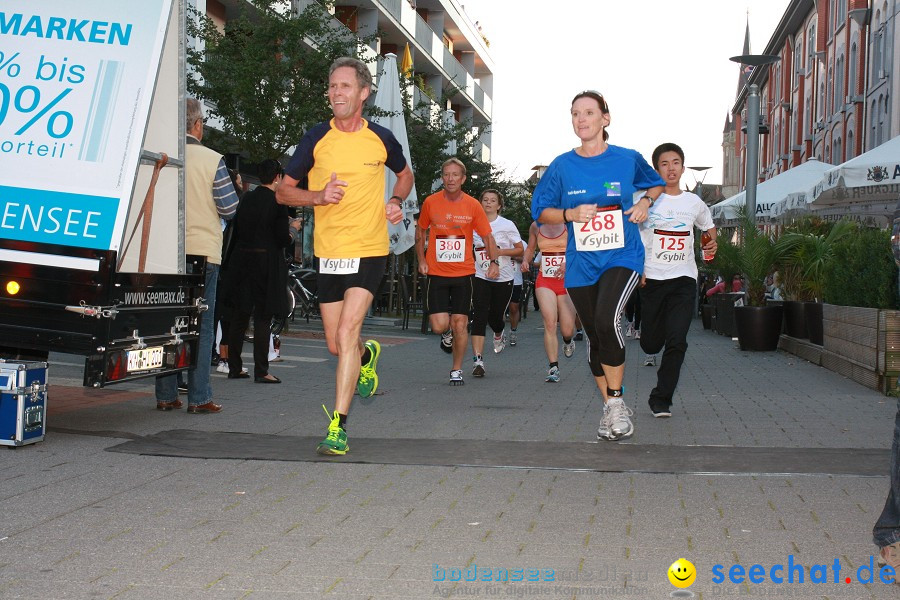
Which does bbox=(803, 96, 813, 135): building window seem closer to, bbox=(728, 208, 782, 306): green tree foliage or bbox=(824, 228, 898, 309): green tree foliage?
bbox=(728, 208, 782, 306): green tree foliage

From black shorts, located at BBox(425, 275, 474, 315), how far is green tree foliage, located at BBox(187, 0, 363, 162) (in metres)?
9.04

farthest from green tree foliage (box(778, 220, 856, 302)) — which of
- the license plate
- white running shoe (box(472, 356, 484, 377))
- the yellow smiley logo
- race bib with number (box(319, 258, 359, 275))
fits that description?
the yellow smiley logo

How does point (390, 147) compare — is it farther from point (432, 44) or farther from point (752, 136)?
point (432, 44)

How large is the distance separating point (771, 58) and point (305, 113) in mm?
9514

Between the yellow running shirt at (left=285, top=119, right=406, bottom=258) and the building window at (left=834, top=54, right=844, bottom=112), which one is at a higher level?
the building window at (left=834, top=54, right=844, bottom=112)

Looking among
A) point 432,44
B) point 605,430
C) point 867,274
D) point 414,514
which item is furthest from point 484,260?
point 432,44

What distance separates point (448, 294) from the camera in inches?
447

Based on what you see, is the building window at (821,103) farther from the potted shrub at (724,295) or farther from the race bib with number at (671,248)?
the race bib with number at (671,248)

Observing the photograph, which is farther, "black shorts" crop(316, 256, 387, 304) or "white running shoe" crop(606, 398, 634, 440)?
"white running shoe" crop(606, 398, 634, 440)

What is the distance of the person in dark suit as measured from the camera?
10.8m

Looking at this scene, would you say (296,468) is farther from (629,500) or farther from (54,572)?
(54,572)

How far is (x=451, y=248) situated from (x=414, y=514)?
6407mm

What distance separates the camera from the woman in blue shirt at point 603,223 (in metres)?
7.19

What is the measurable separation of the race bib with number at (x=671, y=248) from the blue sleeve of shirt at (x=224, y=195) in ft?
10.5
